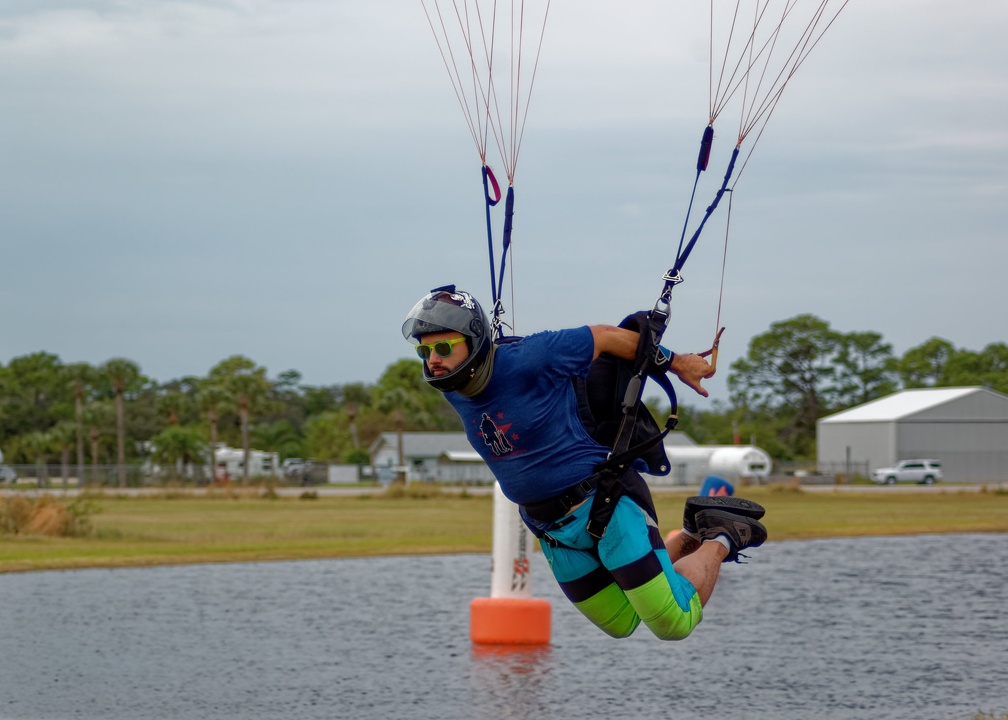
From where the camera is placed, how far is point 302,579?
67.3 ft

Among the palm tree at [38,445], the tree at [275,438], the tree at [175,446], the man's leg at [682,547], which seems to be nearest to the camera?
the man's leg at [682,547]

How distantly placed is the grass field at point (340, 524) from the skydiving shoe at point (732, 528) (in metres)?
16.6

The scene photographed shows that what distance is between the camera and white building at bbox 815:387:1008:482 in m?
92.4

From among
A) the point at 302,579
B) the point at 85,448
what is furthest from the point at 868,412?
the point at 302,579

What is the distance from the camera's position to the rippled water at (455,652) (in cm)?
1091

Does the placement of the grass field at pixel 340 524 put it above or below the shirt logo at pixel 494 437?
below

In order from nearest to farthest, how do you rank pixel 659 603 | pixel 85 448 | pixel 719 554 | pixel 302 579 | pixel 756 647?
pixel 659 603, pixel 719 554, pixel 756 647, pixel 302 579, pixel 85 448

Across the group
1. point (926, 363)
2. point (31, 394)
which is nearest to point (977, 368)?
point (926, 363)

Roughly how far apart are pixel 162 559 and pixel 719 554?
1812 cm

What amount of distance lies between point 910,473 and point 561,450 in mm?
81428

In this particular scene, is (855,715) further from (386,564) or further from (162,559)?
(162,559)

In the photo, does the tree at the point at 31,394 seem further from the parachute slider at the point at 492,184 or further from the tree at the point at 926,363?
the parachute slider at the point at 492,184

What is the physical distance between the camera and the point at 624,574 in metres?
6.91

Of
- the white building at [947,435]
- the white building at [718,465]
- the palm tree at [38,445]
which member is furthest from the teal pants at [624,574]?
the palm tree at [38,445]
